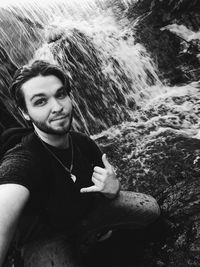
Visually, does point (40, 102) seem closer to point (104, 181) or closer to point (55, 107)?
point (55, 107)

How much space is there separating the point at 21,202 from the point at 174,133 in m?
4.26

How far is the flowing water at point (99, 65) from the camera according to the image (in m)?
6.73

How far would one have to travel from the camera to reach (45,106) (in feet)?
6.79

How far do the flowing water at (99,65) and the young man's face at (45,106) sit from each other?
4.02m

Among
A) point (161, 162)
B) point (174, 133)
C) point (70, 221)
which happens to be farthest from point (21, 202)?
point (174, 133)

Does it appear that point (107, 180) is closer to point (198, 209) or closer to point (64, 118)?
point (64, 118)

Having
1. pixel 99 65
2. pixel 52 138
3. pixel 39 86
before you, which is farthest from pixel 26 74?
pixel 99 65

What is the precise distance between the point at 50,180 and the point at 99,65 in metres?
6.05

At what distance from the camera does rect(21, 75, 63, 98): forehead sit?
80.5 inches

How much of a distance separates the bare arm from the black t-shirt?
0.05m

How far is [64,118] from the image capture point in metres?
2.09

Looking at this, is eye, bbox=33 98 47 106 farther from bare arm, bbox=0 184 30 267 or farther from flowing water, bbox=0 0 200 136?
flowing water, bbox=0 0 200 136

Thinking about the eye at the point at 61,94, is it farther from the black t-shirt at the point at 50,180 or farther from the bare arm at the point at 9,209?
the bare arm at the point at 9,209

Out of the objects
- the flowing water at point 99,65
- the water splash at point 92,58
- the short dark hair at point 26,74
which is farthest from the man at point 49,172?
the water splash at point 92,58
